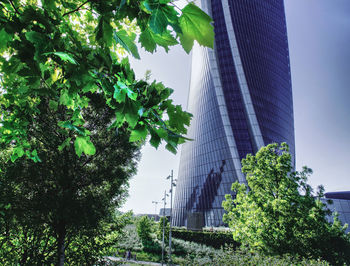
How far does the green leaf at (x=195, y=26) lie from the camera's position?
976mm

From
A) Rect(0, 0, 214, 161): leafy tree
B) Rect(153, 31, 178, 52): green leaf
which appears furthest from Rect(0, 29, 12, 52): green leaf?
Rect(153, 31, 178, 52): green leaf

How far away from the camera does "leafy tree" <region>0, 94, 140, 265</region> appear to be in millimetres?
5836

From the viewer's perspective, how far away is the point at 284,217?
1096 cm

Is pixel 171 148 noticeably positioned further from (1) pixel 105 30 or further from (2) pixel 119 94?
(1) pixel 105 30

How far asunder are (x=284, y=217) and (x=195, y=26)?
12.9 m

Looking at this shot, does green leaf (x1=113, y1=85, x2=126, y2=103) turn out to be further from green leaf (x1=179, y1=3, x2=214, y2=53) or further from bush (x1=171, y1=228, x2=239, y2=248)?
bush (x1=171, y1=228, x2=239, y2=248)

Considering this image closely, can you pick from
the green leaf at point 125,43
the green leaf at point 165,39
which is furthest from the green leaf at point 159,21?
the green leaf at point 125,43

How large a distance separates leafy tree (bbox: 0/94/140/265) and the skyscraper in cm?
3666

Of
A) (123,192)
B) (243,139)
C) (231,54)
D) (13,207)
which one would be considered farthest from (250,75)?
(13,207)

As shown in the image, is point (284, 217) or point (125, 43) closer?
point (125, 43)

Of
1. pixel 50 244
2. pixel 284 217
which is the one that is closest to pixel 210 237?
pixel 284 217

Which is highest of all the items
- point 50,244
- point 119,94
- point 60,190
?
point 119,94

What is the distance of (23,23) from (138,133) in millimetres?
1031

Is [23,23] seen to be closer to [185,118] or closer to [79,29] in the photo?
[185,118]
